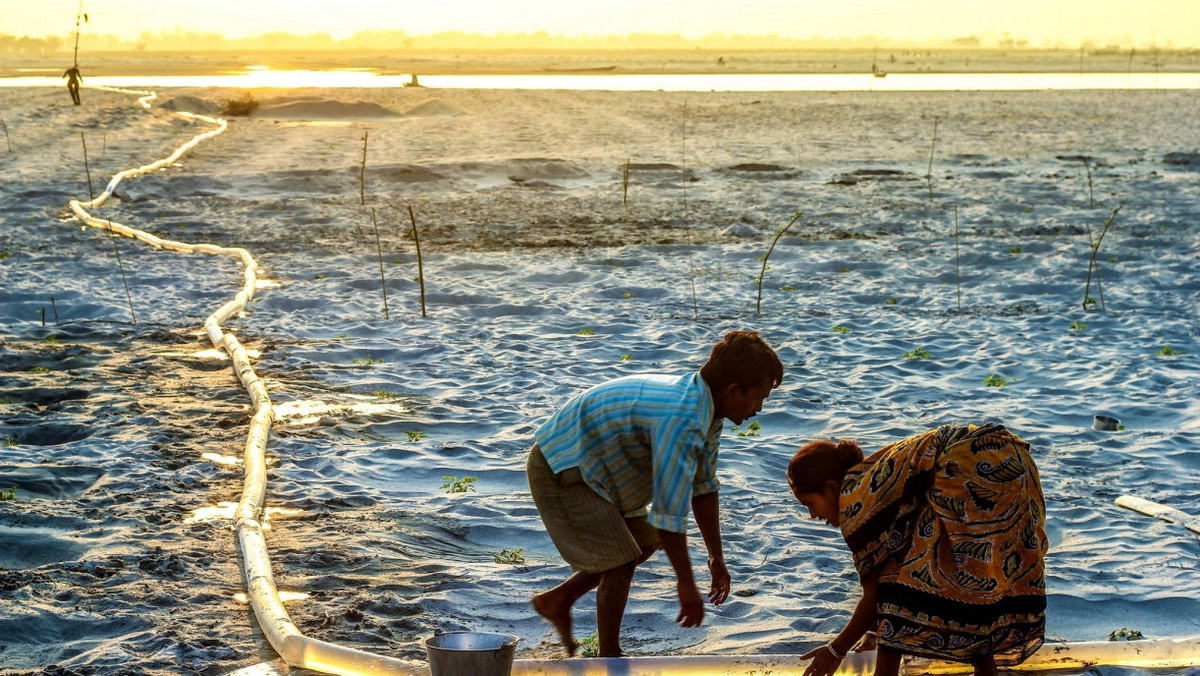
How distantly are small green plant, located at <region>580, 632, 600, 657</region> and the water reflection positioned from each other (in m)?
32.3

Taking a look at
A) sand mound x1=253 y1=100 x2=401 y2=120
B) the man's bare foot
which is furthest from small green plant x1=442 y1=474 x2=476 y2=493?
sand mound x1=253 y1=100 x2=401 y2=120

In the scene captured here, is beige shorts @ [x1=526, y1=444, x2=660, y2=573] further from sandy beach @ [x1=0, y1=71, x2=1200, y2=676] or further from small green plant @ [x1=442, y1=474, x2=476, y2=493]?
small green plant @ [x1=442, y1=474, x2=476, y2=493]

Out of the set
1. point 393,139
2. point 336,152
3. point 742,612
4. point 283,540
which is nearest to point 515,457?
point 283,540

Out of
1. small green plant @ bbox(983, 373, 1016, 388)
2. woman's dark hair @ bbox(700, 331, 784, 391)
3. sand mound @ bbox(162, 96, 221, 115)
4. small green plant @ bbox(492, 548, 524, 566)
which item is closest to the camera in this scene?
woman's dark hair @ bbox(700, 331, 784, 391)

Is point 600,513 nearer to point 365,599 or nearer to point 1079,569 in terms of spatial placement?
point 365,599

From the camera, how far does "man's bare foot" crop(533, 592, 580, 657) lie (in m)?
4.03

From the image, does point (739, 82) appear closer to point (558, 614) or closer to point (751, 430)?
point (751, 430)

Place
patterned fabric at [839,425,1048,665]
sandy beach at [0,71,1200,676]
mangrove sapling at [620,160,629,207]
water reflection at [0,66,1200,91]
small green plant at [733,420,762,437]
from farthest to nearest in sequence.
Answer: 1. water reflection at [0,66,1200,91]
2. mangrove sapling at [620,160,629,207]
3. small green plant at [733,420,762,437]
4. sandy beach at [0,71,1200,676]
5. patterned fabric at [839,425,1048,665]

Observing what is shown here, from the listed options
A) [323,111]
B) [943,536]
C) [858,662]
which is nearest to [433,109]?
[323,111]

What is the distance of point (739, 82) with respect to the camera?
4094cm

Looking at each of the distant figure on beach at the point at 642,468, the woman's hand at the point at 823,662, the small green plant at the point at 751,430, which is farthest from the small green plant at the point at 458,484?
the woman's hand at the point at 823,662

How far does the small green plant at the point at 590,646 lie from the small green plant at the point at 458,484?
5.42 feet

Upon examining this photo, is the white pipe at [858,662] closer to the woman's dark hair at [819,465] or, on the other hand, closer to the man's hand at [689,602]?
the man's hand at [689,602]

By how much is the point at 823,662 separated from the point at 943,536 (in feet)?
1.70
